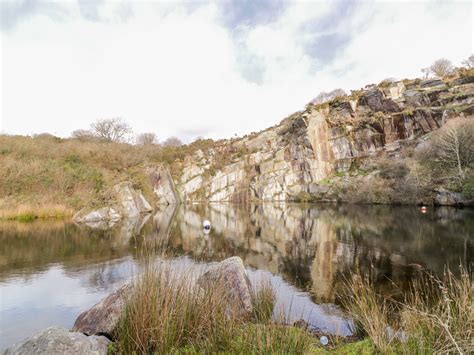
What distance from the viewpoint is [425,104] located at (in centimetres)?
5328

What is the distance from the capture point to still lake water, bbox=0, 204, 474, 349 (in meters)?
8.11

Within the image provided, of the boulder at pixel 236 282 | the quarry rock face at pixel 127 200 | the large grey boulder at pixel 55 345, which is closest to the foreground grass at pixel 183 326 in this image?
the large grey boulder at pixel 55 345

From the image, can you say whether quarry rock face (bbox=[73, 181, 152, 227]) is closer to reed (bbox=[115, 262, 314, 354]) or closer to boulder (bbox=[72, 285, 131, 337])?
boulder (bbox=[72, 285, 131, 337])

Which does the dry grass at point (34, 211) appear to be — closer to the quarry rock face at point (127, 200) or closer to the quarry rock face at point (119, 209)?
the quarry rock face at point (119, 209)

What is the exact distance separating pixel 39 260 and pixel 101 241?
501 centimetres

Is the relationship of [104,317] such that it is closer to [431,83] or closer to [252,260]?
[252,260]

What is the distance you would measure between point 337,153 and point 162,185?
36211 millimetres

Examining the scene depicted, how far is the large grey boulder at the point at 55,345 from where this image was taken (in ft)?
12.6

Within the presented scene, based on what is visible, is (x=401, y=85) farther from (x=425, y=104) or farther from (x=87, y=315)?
(x=87, y=315)

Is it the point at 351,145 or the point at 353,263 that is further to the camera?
the point at 351,145

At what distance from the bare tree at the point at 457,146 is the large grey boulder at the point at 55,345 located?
38821mm

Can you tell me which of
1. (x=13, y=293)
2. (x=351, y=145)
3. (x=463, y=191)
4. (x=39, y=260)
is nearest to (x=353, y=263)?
(x=13, y=293)

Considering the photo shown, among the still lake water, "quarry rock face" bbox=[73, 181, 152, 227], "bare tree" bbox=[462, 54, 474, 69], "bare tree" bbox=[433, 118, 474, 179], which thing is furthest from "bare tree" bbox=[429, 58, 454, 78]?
"quarry rock face" bbox=[73, 181, 152, 227]

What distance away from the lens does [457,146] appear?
33438mm
